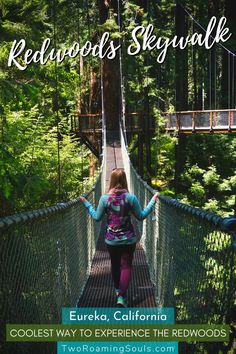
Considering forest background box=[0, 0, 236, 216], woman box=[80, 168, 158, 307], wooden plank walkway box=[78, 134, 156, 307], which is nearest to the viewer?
woman box=[80, 168, 158, 307]

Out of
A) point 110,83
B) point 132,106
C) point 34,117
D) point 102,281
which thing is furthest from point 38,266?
point 132,106

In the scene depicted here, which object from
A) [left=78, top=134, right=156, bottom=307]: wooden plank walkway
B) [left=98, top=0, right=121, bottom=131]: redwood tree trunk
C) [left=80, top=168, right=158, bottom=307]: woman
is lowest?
[left=78, top=134, right=156, bottom=307]: wooden plank walkway

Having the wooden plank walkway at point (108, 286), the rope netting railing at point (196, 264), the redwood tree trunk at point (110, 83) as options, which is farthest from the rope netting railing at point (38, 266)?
the redwood tree trunk at point (110, 83)

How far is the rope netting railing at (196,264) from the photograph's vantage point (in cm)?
149

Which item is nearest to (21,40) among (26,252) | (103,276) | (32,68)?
(32,68)

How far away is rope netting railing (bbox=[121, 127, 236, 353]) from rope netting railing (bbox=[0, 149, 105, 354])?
1.74 feet

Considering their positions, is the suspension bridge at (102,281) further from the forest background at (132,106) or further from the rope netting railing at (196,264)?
the forest background at (132,106)

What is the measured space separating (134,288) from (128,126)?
1166 centimetres

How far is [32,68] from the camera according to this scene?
10.4 m

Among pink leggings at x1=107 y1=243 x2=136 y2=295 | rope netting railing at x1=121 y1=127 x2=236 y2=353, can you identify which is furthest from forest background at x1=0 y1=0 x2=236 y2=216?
rope netting railing at x1=121 y1=127 x2=236 y2=353

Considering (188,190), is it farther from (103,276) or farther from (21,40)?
(103,276)

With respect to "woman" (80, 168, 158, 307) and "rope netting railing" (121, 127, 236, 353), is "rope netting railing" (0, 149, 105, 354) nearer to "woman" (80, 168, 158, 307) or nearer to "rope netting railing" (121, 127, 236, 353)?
"woman" (80, 168, 158, 307)

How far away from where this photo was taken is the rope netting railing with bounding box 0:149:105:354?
5.09ft

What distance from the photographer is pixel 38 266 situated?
203 cm
